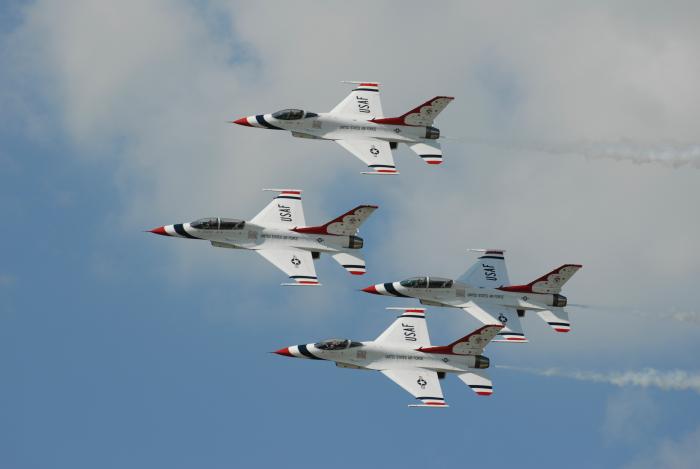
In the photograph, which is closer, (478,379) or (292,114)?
(478,379)

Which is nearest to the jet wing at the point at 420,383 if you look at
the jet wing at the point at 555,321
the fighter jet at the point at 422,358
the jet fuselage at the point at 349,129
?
the fighter jet at the point at 422,358

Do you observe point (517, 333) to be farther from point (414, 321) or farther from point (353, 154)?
point (353, 154)

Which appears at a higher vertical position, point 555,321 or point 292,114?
point 292,114

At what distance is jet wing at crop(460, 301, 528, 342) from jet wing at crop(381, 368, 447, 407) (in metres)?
6.41

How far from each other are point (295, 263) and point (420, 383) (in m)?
11.1

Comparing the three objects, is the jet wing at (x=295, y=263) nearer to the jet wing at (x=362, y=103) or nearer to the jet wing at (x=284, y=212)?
the jet wing at (x=284, y=212)

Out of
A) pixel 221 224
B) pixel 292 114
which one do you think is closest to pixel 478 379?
pixel 221 224

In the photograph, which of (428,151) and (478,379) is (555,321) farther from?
(428,151)

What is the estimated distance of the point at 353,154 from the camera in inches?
5453

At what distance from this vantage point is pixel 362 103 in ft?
466

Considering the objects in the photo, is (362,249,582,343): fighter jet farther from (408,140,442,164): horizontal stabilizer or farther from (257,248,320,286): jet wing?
(408,140,442,164): horizontal stabilizer

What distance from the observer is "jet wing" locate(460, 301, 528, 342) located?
134 metres

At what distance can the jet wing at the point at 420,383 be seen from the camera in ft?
423

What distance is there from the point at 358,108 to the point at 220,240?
510 inches
